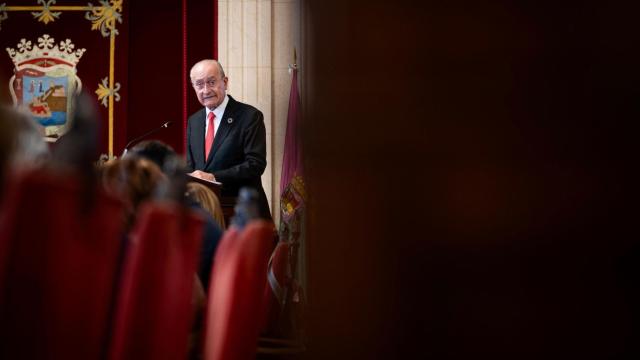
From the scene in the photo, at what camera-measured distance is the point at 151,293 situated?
3.79ft

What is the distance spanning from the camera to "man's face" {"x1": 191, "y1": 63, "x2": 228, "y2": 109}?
456 cm

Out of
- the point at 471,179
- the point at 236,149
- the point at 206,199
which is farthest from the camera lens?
the point at 236,149

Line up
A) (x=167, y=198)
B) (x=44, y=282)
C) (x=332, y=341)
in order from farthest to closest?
(x=167, y=198) < (x=44, y=282) < (x=332, y=341)

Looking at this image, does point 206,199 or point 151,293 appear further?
point 206,199

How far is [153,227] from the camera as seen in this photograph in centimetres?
115

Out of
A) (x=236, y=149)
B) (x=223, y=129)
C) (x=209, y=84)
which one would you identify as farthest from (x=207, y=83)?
(x=236, y=149)

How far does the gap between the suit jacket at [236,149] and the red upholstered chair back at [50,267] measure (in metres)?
3.17

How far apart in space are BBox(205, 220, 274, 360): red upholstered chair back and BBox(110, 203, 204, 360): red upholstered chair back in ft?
0.83

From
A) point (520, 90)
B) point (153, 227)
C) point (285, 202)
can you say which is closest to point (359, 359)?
point (520, 90)

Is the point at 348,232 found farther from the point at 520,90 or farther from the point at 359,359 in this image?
the point at 520,90

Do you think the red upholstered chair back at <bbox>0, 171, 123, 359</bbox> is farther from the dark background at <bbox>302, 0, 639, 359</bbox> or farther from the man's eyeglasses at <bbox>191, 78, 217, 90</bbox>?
the man's eyeglasses at <bbox>191, 78, 217, 90</bbox>

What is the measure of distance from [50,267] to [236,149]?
3523mm

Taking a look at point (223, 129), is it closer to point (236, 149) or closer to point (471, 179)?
point (236, 149)

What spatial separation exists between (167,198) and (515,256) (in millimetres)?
720
